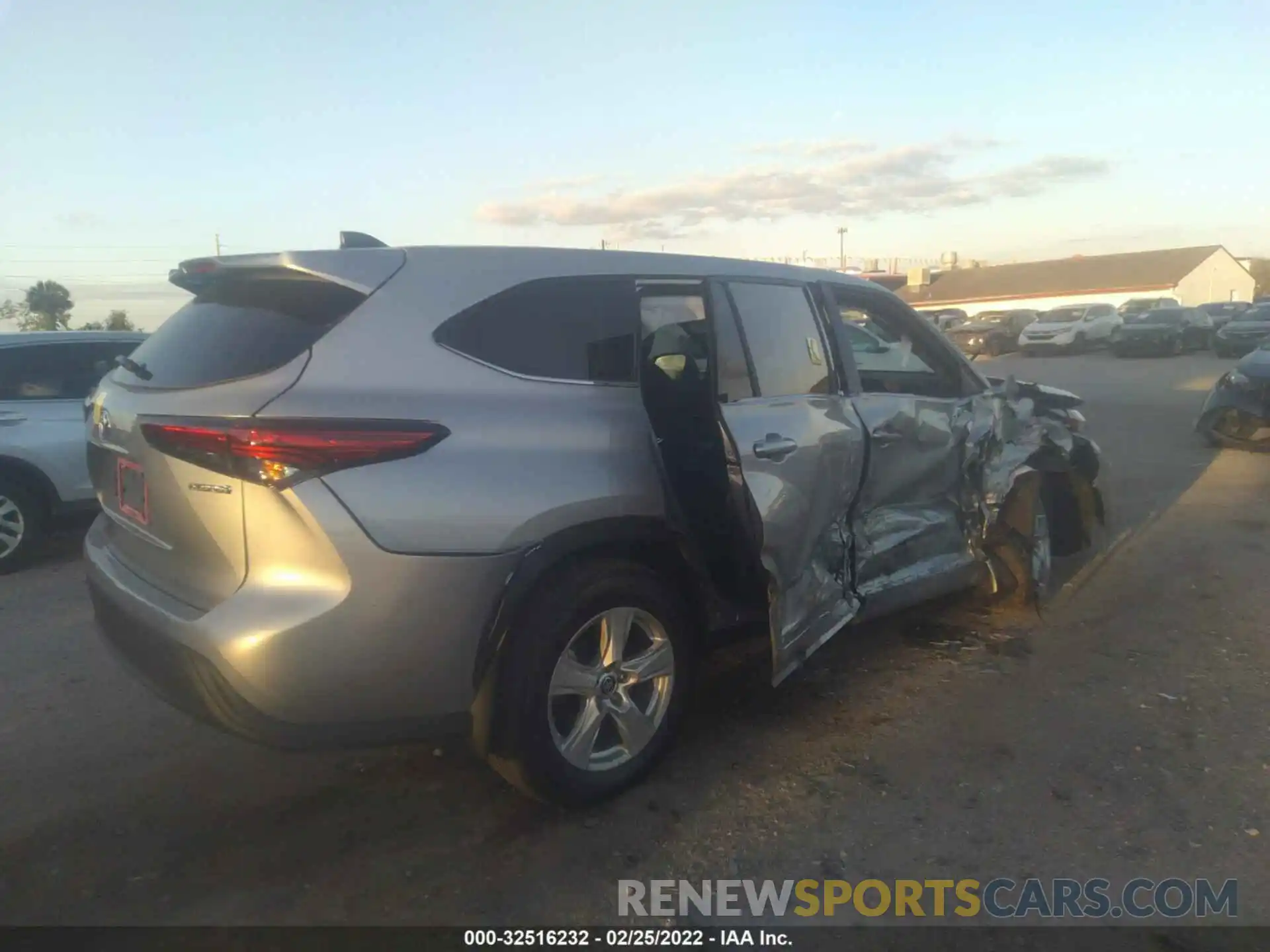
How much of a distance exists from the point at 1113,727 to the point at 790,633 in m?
1.42

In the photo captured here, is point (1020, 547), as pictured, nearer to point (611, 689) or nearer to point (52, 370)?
point (611, 689)

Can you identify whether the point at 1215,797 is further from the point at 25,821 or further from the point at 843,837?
the point at 25,821

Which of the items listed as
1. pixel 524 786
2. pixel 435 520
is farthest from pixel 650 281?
pixel 524 786

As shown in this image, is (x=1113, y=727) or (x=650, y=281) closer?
(x=650, y=281)

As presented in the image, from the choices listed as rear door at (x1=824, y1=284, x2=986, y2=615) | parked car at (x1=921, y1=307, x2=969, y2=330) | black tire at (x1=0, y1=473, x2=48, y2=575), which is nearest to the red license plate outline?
rear door at (x1=824, y1=284, x2=986, y2=615)

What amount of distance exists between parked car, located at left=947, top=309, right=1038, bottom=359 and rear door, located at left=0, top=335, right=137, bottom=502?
2644 centimetres

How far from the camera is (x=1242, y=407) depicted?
10289 mm

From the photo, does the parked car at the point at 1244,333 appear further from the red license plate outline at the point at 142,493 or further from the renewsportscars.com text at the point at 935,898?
the red license plate outline at the point at 142,493

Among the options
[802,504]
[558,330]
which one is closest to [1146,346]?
[802,504]

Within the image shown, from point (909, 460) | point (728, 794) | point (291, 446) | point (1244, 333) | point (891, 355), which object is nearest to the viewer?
point (291, 446)

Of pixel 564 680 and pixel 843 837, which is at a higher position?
pixel 564 680

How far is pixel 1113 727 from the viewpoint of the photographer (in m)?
3.85

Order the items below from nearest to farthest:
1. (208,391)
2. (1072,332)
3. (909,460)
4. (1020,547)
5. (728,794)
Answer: (208,391), (728,794), (909,460), (1020,547), (1072,332)

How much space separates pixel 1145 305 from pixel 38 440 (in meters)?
35.9
